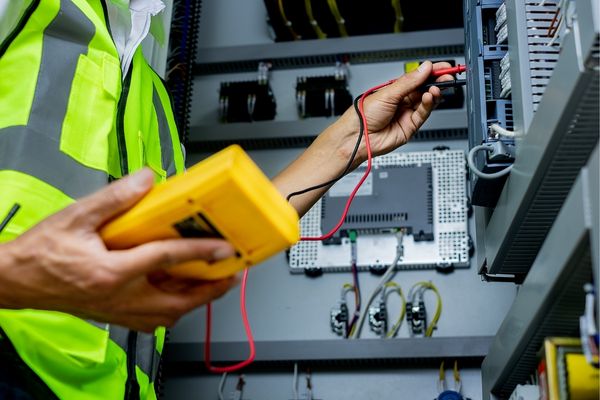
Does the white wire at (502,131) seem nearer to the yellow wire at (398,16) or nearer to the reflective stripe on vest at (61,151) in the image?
the reflective stripe on vest at (61,151)

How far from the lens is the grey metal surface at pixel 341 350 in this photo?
2094 mm


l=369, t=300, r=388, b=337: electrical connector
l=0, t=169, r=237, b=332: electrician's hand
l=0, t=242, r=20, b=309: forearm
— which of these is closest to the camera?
l=0, t=169, r=237, b=332: electrician's hand

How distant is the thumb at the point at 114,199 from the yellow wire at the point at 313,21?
63.4 inches

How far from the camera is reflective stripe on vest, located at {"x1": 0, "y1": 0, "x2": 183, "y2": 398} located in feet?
4.60

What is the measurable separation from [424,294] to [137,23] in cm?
108

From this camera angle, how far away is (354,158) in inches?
70.2

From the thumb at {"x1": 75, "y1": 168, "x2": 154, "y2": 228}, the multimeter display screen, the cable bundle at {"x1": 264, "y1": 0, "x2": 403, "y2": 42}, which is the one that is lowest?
the multimeter display screen

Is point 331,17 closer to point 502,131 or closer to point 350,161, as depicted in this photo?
point 350,161

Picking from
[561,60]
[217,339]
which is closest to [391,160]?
[217,339]

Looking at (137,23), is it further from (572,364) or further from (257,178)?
(572,364)

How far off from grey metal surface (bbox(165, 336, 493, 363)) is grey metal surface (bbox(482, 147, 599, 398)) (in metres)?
0.74

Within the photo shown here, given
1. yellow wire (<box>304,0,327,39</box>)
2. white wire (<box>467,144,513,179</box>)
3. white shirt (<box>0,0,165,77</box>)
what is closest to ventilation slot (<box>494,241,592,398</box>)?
white wire (<box>467,144,513,179</box>)

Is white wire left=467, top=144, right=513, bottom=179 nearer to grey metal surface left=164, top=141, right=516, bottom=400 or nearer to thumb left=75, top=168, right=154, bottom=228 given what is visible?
thumb left=75, top=168, right=154, bottom=228

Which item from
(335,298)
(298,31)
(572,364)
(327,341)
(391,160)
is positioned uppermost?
(298,31)
